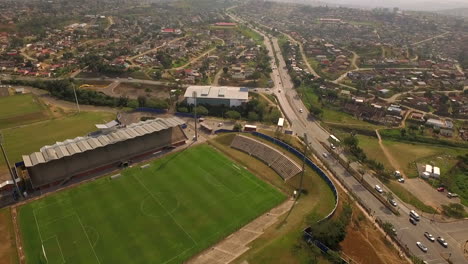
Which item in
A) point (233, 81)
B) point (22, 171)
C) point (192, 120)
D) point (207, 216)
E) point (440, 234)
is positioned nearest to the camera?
point (207, 216)

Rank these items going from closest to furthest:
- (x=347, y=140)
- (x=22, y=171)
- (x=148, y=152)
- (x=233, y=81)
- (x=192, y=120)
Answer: (x=22, y=171)
(x=148, y=152)
(x=347, y=140)
(x=192, y=120)
(x=233, y=81)

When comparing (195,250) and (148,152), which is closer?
(195,250)

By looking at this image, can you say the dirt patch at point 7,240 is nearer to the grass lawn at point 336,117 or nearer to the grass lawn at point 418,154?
the grass lawn at point 418,154

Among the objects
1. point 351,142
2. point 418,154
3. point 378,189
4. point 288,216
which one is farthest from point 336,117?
point 288,216

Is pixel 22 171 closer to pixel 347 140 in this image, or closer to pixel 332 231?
pixel 332 231

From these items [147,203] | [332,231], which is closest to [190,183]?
[147,203]

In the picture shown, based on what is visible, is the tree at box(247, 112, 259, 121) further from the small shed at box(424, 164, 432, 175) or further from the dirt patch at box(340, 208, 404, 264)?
the small shed at box(424, 164, 432, 175)

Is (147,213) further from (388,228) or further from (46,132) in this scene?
(46,132)
